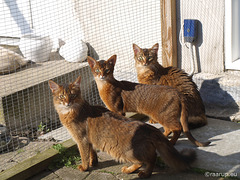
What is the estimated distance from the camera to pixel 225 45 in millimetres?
4863

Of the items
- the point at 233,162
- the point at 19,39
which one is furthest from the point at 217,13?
the point at 19,39

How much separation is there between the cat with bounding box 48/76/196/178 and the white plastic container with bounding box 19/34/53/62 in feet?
11.6

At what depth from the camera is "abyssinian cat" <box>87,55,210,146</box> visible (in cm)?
378

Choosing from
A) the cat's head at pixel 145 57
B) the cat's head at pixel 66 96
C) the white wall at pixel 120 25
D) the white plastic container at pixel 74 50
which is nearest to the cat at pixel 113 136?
the cat's head at pixel 66 96

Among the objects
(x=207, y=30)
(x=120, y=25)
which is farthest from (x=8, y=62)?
(x=207, y=30)

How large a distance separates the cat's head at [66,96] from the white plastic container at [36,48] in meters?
3.54

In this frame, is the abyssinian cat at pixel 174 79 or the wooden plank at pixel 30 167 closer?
the wooden plank at pixel 30 167

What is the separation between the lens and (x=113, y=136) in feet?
10.7

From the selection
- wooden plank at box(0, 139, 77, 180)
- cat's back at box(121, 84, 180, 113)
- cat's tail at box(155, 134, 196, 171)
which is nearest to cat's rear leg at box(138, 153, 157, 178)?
cat's tail at box(155, 134, 196, 171)

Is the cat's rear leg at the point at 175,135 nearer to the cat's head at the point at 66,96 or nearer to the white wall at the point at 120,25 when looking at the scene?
the cat's head at the point at 66,96

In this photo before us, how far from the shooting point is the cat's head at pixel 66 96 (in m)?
3.41

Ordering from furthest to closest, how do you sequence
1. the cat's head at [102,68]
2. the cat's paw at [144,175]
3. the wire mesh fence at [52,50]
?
1. the wire mesh fence at [52,50]
2. the cat's head at [102,68]
3. the cat's paw at [144,175]

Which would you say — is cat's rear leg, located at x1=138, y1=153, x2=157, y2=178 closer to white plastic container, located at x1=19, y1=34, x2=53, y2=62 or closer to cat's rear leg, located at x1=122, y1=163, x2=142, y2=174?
cat's rear leg, located at x1=122, y1=163, x2=142, y2=174

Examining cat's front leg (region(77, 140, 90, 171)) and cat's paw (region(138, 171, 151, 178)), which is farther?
cat's front leg (region(77, 140, 90, 171))
